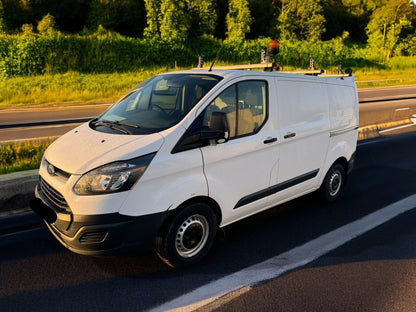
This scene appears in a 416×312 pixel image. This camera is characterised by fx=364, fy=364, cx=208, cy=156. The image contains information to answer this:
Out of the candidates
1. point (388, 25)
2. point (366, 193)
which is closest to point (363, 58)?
point (388, 25)

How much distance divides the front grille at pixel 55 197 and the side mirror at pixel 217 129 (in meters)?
1.31

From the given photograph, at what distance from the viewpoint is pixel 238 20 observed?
134 feet

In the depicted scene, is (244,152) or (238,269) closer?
(238,269)

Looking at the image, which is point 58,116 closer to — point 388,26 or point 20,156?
point 20,156

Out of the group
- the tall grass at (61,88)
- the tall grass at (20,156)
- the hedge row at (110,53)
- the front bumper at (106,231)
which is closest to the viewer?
the front bumper at (106,231)

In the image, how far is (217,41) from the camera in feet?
124

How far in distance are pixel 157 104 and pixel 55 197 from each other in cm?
137

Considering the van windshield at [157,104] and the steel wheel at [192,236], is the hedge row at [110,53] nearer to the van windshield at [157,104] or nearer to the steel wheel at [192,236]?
the van windshield at [157,104]

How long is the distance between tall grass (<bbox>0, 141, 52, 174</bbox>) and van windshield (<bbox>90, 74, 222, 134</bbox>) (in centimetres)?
199

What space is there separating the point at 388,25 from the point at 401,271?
180 ft

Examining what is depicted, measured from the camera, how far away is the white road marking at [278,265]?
2967 mm

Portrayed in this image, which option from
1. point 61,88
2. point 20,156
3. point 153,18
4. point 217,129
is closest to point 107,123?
point 217,129

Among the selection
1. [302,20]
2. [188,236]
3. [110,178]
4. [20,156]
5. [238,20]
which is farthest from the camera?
[302,20]

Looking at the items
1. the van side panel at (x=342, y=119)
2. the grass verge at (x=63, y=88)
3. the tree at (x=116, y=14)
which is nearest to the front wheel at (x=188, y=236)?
the van side panel at (x=342, y=119)
